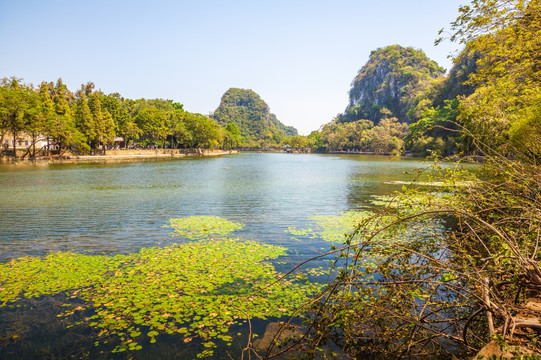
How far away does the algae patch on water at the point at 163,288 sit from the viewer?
6.92 m

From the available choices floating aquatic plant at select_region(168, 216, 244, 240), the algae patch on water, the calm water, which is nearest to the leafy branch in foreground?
the algae patch on water

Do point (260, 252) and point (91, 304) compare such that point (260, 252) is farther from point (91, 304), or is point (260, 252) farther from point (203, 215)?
point (203, 215)

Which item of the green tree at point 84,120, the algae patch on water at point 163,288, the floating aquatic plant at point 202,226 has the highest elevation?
the green tree at point 84,120

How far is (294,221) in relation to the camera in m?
17.6

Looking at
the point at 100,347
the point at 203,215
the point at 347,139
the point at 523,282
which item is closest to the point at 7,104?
the point at 203,215

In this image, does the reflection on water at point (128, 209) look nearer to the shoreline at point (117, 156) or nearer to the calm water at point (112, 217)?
the calm water at point (112, 217)

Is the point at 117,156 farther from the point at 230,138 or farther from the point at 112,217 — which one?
the point at 230,138

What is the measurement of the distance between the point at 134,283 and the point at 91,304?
126 centimetres

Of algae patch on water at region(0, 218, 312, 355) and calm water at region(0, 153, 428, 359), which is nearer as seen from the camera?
calm water at region(0, 153, 428, 359)

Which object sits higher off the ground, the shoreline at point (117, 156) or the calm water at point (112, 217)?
the shoreline at point (117, 156)

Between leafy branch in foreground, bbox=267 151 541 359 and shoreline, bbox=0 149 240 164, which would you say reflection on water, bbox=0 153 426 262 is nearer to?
leafy branch in foreground, bbox=267 151 541 359

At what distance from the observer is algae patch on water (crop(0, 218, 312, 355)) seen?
6918mm

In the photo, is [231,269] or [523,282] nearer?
[523,282]

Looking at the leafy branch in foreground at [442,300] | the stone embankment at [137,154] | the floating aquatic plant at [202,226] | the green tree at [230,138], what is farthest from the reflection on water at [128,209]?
the green tree at [230,138]
